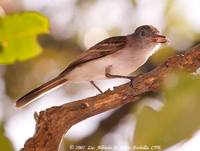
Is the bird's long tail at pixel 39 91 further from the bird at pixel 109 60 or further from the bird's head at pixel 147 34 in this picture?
the bird's head at pixel 147 34

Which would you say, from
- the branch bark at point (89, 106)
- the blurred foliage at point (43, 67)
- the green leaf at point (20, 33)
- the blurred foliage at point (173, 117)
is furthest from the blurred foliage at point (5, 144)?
the blurred foliage at point (43, 67)

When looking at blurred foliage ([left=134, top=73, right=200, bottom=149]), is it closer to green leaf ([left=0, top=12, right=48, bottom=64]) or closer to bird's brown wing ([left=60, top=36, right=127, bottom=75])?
green leaf ([left=0, top=12, right=48, bottom=64])

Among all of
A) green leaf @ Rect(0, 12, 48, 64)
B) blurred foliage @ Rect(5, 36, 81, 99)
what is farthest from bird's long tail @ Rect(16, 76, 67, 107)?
green leaf @ Rect(0, 12, 48, 64)

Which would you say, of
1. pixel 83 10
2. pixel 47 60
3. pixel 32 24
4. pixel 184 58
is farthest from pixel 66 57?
pixel 32 24

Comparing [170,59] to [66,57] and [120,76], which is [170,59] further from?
[66,57]

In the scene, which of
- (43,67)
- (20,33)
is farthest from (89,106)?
(43,67)
